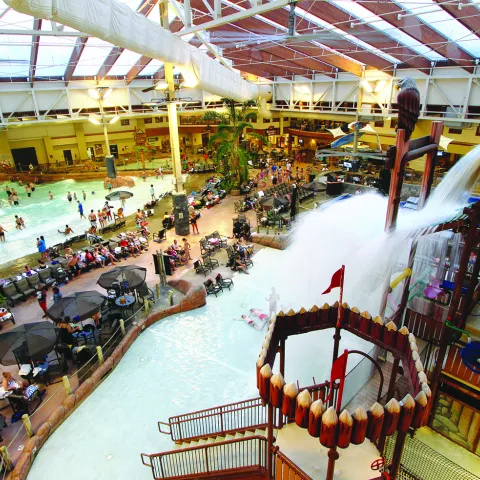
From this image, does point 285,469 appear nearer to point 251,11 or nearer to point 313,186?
point 251,11

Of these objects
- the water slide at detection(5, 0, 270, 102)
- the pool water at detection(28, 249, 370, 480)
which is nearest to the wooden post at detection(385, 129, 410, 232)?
the pool water at detection(28, 249, 370, 480)

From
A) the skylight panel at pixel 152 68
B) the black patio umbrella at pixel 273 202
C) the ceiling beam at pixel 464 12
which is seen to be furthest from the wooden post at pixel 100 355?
the skylight panel at pixel 152 68

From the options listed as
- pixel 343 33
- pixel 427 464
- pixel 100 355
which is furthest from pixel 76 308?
pixel 343 33

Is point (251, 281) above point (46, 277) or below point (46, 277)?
below

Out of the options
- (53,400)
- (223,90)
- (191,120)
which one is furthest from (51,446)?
(191,120)

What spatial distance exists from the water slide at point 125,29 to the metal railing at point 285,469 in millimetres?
9857

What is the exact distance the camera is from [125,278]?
40.5 ft

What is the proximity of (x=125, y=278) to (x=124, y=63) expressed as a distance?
21037mm

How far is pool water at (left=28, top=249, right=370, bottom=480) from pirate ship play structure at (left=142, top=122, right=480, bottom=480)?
0.65 meters

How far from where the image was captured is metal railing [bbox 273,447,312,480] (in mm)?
4777

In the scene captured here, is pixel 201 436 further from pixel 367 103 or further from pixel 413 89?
pixel 367 103

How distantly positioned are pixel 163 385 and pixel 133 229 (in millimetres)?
12306

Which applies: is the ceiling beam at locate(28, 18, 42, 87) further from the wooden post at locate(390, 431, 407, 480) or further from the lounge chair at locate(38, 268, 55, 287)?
the wooden post at locate(390, 431, 407, 480)

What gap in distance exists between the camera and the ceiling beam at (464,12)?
12.7 metres
